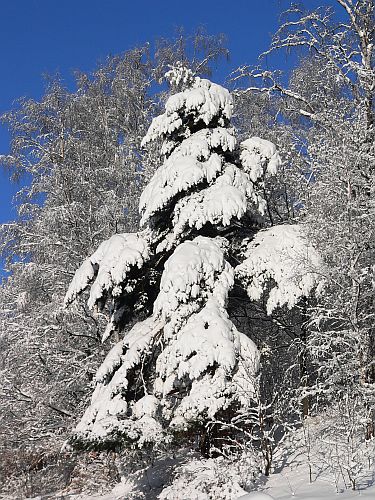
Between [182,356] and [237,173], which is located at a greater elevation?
[237,173]

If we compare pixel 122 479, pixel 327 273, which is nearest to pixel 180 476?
pixel 122 479

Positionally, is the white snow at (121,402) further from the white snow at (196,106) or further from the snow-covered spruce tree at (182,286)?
the white snow at (196,106)

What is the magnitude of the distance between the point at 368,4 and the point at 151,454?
32.5ft

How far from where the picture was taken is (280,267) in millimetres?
10000

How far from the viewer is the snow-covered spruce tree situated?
8.83 meters

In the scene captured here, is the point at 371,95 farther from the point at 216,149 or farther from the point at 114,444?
the point at 114,444

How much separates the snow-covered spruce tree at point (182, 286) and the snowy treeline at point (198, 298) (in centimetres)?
3

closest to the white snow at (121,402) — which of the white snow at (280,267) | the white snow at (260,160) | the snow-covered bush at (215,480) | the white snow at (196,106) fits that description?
the snow-covered bush at (215,480)

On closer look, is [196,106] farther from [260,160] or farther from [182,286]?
[182,286]

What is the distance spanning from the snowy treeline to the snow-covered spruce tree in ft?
0.10

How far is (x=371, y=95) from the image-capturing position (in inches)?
432

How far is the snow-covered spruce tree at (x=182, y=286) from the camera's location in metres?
8.83

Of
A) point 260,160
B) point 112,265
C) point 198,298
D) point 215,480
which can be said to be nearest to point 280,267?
point 198,298

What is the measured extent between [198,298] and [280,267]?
5.29ft
